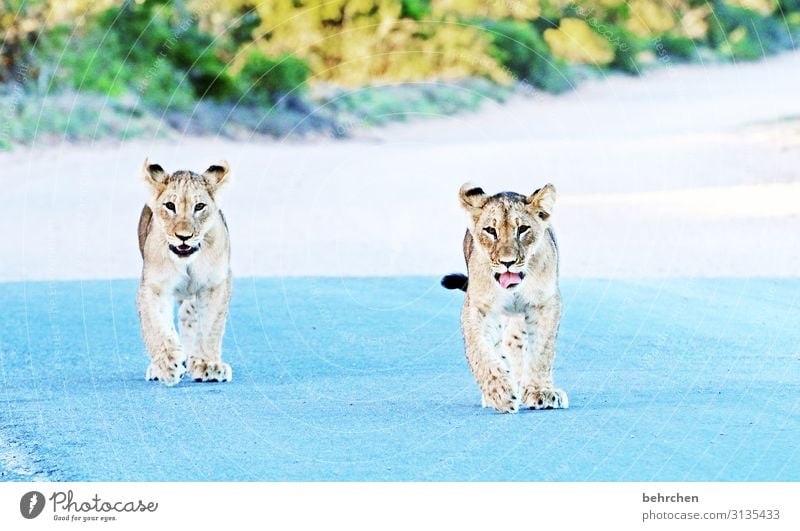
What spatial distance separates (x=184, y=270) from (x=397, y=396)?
938 millimetres

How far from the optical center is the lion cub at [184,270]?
19.5ft

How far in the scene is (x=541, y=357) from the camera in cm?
558

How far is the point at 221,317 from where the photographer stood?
6227 millimetres

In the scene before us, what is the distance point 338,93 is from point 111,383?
442 inches

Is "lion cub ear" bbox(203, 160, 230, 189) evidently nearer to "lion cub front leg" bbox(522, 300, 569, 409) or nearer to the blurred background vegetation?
"lion cub front leg" bbox(522, 300, 569, 409)

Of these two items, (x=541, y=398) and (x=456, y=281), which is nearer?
(x=541, y=398)

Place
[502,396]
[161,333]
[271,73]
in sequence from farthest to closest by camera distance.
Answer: [271,73] < [161,333] < [502,396]

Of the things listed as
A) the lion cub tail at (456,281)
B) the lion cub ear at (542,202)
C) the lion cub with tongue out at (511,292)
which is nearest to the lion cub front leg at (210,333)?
the lion cub tail at (456,281)

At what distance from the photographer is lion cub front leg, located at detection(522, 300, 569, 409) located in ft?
18.2

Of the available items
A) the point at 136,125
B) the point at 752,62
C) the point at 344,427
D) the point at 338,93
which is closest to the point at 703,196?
the point at 338,93

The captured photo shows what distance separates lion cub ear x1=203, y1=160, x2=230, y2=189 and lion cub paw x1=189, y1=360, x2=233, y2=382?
2.32 feet

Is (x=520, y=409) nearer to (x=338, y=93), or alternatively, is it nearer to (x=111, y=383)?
(x=111, y=383)

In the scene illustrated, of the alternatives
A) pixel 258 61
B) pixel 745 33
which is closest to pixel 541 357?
pixel 258 61

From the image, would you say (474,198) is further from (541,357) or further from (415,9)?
(415,9)
